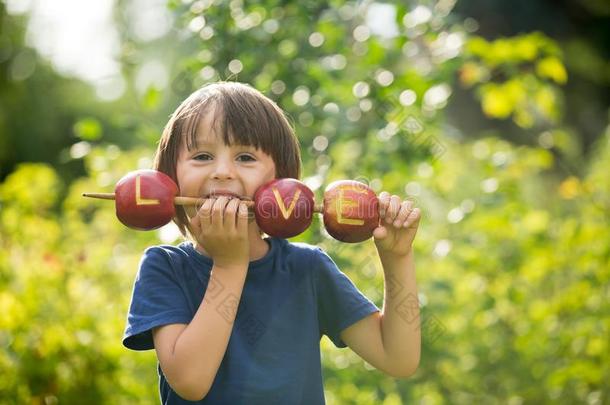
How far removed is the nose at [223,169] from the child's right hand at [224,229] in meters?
0.07

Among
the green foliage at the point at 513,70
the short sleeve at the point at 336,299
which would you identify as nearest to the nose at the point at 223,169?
the short sleeve at the point at 336,299

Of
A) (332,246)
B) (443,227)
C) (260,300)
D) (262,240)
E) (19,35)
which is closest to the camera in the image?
(260,300)

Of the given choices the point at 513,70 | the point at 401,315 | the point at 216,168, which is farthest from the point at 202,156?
the point at 513,70

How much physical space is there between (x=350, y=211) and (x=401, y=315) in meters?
0.31

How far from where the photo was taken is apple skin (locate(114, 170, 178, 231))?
1.93 meters

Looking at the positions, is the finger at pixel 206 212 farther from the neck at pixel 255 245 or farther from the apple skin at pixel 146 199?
the neck at pixel 255 245

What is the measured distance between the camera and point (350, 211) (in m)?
1.95

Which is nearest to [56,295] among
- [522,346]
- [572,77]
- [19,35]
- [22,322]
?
[22,322]

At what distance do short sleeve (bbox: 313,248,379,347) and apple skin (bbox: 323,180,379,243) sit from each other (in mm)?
151

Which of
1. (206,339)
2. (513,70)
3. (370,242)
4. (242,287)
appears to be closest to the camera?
(206,339)

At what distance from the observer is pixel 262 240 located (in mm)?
2139

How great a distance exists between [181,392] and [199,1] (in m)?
1.92

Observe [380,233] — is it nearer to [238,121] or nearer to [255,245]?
[255,245]

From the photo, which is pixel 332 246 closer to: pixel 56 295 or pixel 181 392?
pixel 181 392
